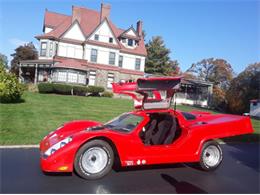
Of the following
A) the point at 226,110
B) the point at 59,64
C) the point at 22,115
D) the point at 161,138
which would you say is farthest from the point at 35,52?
the point at 161,138

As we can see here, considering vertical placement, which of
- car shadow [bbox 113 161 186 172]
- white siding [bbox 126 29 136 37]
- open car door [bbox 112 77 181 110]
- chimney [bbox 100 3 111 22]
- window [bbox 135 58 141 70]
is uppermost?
chimney [bbox 100 3 111 22]

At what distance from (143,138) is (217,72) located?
60.4 m

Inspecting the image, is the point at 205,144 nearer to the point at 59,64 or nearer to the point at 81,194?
the point at 81,194

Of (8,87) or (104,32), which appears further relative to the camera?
(104,32)

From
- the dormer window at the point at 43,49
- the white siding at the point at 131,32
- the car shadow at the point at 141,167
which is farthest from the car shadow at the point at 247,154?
the white siding at the point at 131,32

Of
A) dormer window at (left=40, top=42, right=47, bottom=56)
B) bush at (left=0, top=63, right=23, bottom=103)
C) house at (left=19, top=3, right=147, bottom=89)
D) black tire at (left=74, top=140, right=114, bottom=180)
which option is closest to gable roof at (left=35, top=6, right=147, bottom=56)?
house at (left=19, top=3, right=147, bottom=89)

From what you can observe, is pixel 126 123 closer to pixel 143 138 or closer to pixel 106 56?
pixel 143 138

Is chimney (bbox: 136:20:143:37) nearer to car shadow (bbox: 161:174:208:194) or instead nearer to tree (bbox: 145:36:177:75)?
tree (bbox: 145:36:177:75)

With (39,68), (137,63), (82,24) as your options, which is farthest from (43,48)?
(137,63)

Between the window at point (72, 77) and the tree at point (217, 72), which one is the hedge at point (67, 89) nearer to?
the window at point (72, 77)

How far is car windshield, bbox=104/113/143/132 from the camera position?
6.04m

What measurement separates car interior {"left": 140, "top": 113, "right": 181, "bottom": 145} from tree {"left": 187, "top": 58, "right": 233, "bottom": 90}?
56.8 metres

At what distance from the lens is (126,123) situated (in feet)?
20.5

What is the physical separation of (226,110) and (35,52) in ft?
114
